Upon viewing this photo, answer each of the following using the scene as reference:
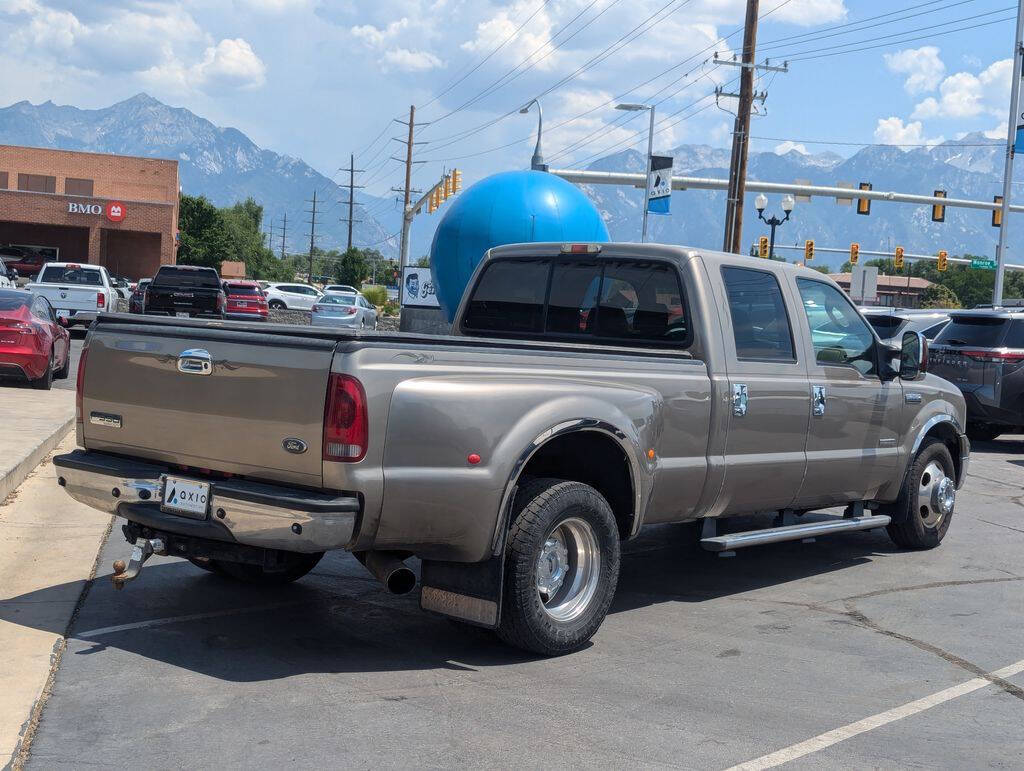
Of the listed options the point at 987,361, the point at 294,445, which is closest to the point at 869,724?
the point at 294,445

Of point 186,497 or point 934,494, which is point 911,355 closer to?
point 934,494

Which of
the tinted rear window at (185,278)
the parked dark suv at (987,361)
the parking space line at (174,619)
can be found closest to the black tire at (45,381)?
the parking space line at (174,619)

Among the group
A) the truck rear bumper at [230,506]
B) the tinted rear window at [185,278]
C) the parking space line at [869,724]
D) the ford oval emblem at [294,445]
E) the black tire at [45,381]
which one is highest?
the tinted rear window at [185,278]

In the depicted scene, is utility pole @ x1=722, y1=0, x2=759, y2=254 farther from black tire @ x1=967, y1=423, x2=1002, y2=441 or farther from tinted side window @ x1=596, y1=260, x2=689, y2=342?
tinted side window @ x1=596, y1=260, x2=689, y2=342

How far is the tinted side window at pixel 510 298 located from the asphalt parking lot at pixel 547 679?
181 cm

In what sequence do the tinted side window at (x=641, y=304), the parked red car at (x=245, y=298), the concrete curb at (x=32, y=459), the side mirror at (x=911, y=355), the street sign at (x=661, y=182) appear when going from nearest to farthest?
the tinted side window at (x=641, y=304), the side mirror at (x=911, y=355), the concrete curb at (x=32, y=459), the street sign at (x=661, y=182), the parked red car at (x=245, y=298)

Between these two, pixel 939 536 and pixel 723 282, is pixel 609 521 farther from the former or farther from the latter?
pixel 939 536

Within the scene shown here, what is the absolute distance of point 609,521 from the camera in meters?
5.79

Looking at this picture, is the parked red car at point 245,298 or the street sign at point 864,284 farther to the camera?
the parked red car at point 245,298

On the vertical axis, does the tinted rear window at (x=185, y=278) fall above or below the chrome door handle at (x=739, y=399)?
above

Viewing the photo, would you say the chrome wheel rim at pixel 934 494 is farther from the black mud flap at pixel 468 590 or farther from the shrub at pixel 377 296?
the shrub at pixel 377 296

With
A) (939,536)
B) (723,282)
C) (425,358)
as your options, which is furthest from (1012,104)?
(425,358)

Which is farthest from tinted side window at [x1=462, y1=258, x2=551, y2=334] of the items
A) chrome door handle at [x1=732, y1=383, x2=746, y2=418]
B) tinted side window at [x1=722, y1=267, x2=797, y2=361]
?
chrome door handle at [x1=732, y1=383, x2=746, y2=418]

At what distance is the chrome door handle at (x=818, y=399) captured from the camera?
7.33 metres
